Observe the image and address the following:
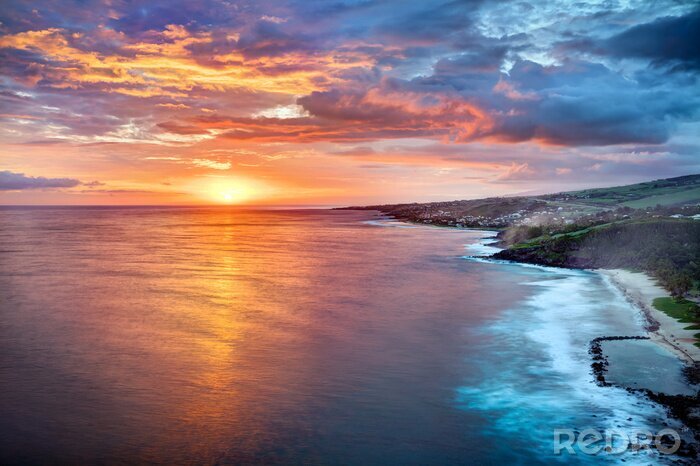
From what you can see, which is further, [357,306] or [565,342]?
[357,306]

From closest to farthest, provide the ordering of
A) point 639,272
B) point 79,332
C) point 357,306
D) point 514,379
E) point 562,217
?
point 514,379
point 79,332
point 357,306
point 639,272
point 562,217

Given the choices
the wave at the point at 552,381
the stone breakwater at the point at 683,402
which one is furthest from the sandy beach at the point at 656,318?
the stone breakwater at the point at 683,402

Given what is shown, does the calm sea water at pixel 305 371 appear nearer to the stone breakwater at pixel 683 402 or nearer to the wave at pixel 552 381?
the wave at pixel 552 381

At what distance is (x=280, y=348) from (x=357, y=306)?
11.4 meters

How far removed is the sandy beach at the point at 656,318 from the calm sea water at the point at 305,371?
105cm

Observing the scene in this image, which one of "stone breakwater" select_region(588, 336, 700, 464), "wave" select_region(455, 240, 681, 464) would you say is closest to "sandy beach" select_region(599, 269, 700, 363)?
"wave" select_region(455, 240, 681, 464)

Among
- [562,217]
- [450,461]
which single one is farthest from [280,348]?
[562,217]

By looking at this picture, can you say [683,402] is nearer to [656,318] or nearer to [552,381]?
[552,381]

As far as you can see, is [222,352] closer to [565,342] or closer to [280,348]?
[280,348]

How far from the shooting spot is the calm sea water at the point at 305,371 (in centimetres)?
1524

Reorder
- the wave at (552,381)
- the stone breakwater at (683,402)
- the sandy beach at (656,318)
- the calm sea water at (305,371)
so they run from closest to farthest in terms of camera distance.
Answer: the stone breakwater at (683,402) < the calm sea water at (305,371) < the wave at (552,381) < the sandy beach at (656,318)

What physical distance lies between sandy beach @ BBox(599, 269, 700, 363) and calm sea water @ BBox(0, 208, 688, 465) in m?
1.05

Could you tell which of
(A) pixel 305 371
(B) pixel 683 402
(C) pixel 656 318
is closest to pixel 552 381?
(B) pixel 683 402

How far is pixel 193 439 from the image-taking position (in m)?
15.6
